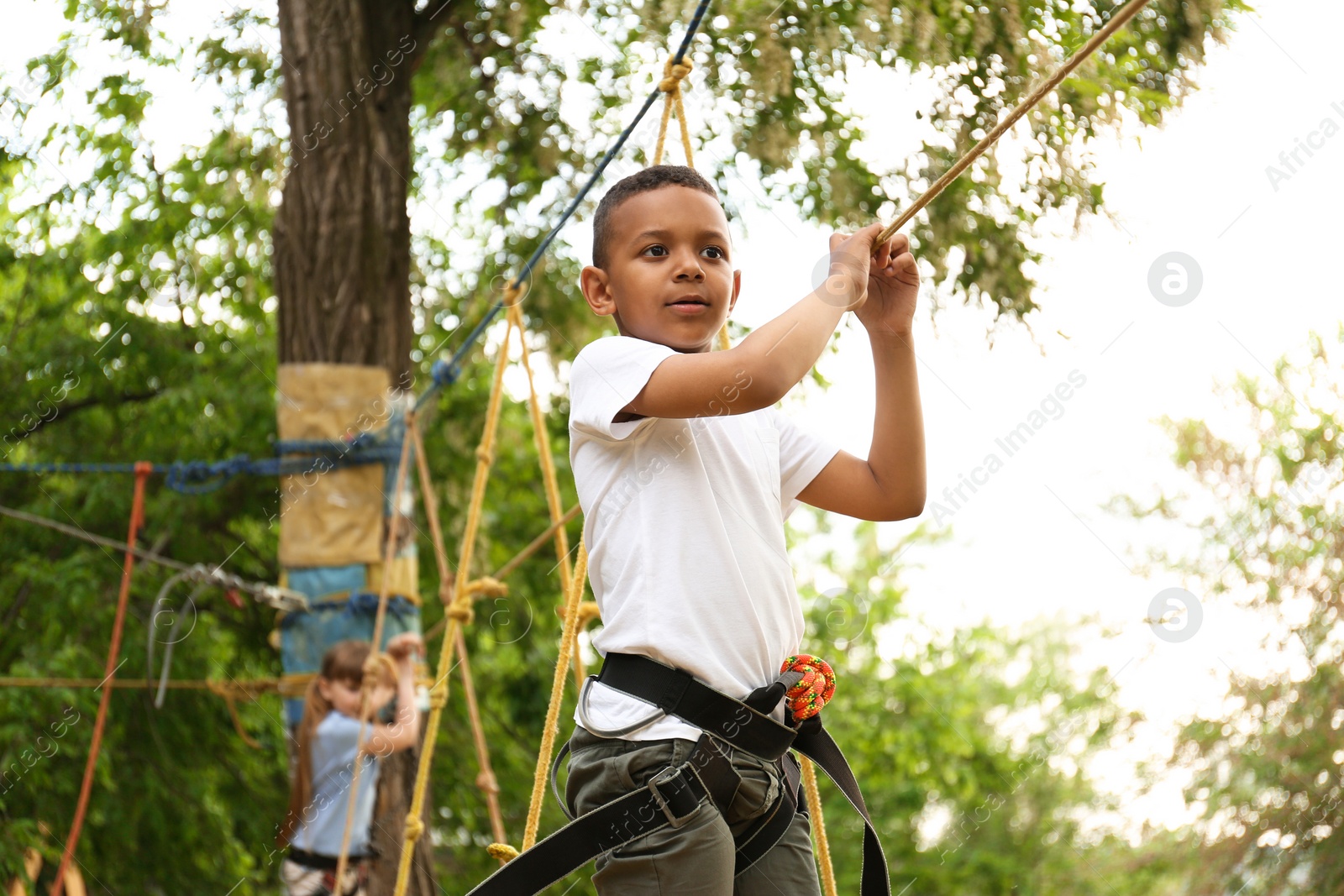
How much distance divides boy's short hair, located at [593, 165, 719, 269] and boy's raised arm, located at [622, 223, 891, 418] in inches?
8.2

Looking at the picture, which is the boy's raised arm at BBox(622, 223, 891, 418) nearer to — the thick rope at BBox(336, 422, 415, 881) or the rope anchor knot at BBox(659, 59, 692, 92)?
the rope anchor knot at BBox(659, 59, 692, 92)

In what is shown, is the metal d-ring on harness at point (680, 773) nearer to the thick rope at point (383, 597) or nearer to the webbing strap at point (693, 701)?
the webbing strap at point (693, 701)

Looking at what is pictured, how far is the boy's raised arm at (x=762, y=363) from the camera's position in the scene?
1144mm

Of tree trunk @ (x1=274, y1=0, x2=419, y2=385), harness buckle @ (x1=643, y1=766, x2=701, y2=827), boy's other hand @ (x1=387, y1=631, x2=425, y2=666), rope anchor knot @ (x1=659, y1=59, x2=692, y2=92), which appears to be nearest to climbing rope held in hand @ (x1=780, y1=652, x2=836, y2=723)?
harness buckle @ (x1=643, y1=766, x2=701, y2=827)

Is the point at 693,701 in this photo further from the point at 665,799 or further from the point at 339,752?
the point at 339,752

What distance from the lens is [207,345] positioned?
5.14 metres

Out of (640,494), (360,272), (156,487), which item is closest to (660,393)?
(640,494)

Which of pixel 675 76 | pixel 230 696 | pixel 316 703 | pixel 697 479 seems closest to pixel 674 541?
pixel 697 479

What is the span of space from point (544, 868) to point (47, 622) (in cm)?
389

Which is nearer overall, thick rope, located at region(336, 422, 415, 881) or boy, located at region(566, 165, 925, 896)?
boy, located at region(566, 165, 925, 896)

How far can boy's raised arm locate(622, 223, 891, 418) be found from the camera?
1144 mm

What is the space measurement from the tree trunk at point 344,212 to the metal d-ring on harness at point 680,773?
2.39 meters

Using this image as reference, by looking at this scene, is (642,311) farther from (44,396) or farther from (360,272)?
(44,396)

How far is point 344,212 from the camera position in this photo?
3.68 metres
